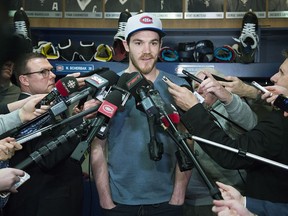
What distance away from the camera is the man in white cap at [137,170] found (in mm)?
1992

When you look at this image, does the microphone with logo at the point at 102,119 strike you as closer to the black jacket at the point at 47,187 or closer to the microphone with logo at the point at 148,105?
the microphone with logo at the point at 148,105

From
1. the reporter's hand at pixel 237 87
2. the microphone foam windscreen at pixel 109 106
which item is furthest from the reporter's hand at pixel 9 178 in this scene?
the reporter's hand at pixel 237 87

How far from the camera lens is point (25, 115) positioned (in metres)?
1.86

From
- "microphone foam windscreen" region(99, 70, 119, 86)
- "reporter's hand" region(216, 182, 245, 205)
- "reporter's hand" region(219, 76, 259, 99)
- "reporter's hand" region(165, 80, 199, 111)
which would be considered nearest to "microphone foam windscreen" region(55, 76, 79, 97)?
"microphone foam windscreen" region(99, 70, 119, 86)

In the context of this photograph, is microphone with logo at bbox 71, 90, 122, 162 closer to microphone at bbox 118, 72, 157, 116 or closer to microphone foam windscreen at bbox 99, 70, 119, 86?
microphone at bbox 118, 72, 157, 116

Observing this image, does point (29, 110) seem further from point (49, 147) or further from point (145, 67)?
point (145, 67)

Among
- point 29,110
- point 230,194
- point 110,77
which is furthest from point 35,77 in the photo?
point 230,194

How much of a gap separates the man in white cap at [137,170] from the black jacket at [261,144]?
0.33m

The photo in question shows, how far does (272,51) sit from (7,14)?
3501 mm

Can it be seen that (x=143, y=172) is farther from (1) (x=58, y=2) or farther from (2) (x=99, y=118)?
(1) (x=58, y=2)

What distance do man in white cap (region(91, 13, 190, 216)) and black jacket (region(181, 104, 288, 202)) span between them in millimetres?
334

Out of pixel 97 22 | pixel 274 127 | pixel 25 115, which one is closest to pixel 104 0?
pixel 97 22

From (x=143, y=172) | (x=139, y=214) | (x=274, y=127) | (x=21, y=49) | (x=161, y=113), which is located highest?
(x=21, y=49)

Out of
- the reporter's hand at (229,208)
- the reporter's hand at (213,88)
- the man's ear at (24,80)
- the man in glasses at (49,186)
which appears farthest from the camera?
the man's ear at (24,80)
